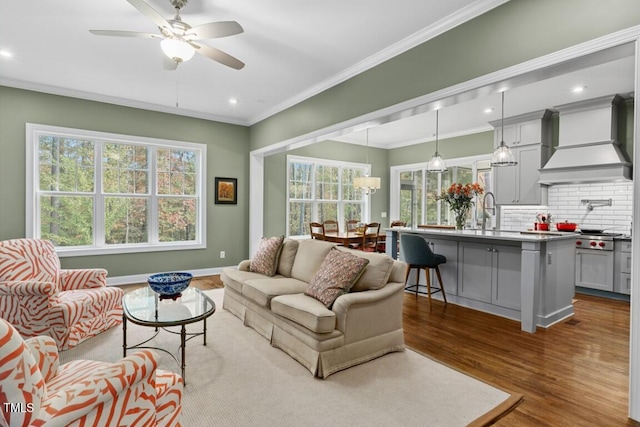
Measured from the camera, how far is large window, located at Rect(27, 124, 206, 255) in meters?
4.85

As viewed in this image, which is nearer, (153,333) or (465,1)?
(465,1)

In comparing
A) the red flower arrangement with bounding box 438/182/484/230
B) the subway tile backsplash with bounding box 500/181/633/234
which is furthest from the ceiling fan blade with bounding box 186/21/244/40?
the subway tile backsplash with bounding box 500/181/633/234

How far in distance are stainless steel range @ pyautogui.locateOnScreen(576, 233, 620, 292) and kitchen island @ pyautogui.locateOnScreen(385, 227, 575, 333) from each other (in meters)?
1.57

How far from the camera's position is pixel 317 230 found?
674 cm

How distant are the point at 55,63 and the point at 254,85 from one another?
2350mm

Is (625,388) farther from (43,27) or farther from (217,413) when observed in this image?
(43,27)

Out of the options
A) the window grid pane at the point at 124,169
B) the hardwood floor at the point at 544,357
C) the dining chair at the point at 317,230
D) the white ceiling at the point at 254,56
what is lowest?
the hardwood floor at the point at 544,357

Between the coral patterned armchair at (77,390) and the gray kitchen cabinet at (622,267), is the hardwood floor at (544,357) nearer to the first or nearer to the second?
the gray kitchen cabinet at (622,267)

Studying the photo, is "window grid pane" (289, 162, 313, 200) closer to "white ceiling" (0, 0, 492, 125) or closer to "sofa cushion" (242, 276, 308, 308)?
"white ceiling" (0, 0, 492, 125)

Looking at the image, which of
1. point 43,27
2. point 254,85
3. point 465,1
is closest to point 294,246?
point 254,85

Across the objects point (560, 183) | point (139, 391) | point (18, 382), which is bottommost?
point (139, 391)

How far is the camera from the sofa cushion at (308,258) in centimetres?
346

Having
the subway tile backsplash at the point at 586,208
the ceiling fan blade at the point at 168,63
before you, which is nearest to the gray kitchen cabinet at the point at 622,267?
the subway tile backsplash at the point at 586,208

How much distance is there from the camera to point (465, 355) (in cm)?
289
